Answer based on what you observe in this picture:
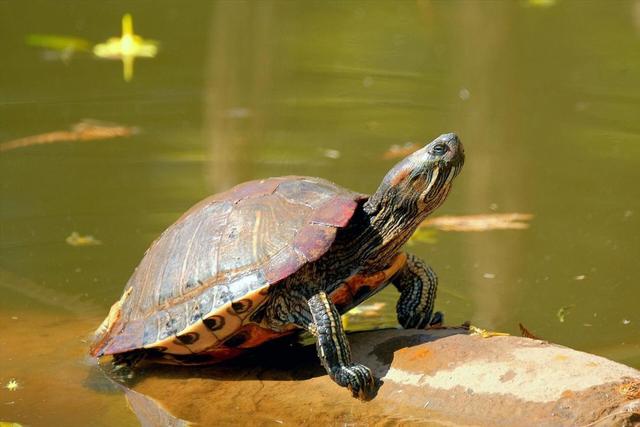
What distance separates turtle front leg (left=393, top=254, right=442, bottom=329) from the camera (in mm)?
4453

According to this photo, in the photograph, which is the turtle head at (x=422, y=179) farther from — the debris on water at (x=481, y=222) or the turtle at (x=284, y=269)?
the debris on water at (x=481, y=222)

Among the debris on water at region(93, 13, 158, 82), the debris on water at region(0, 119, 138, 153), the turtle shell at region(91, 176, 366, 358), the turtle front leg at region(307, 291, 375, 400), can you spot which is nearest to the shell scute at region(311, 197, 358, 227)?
the turtle shell at region(91, 176, 366, 358)

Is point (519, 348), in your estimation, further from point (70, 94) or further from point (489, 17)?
point (489, 17)

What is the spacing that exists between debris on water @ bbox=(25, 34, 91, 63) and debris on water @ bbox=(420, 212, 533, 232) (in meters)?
4.95

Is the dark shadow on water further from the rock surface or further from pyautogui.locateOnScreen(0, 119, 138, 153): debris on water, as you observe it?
pyautogui.locateOnScreen(0, 119, 138, 153): debris on water

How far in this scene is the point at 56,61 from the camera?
393 inches

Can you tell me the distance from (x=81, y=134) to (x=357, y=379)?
15.3ft

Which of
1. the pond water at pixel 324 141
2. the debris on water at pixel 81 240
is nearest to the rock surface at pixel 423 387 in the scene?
the pond water at pixel 324 141

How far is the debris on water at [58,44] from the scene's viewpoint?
990 cm

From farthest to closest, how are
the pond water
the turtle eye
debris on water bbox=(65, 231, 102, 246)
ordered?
1. debris on water bbox=(65, 231, 102, 246)
2. the pond water
3. the turtle eye

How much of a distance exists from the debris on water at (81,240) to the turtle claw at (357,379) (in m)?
2.52

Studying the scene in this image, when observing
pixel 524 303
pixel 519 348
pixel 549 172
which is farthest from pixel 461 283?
pixel 549 172

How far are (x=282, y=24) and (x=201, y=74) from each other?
1.93 m

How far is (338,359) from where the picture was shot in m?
3.89
